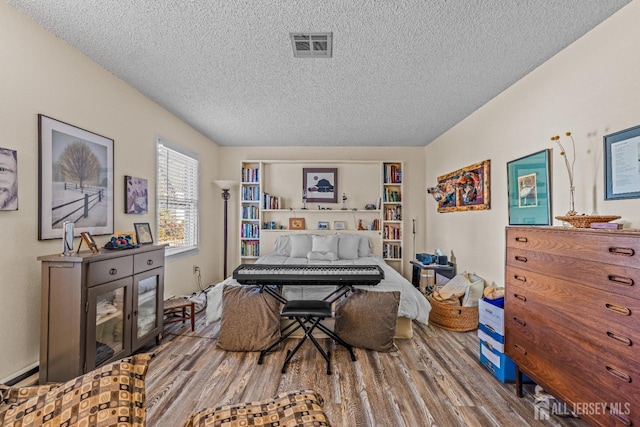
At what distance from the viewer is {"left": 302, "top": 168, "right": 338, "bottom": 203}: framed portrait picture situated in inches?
198

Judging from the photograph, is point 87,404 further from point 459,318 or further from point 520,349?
point 459,318

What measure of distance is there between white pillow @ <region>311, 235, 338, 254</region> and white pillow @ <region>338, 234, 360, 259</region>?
8cm

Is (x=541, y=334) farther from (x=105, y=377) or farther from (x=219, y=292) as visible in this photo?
(x=219, y=292)

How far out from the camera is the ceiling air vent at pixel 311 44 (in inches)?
77.7

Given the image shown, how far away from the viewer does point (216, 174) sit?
503 cm

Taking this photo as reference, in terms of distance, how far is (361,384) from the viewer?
207 centimetres

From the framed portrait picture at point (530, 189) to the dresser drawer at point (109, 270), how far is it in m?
3.39

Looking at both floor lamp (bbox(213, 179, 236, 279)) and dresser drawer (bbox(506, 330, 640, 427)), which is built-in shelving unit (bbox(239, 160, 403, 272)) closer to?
floor lamp (bbox(213, 179, 236, 279))

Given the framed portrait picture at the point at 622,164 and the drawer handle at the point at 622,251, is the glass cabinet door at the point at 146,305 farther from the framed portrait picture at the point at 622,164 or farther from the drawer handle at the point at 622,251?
the framed portrait picture at the point at 622,164

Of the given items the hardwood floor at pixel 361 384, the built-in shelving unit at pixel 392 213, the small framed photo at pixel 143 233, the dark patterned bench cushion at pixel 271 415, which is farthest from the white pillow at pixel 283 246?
the dark patterned bench cushion at pixel 271 415

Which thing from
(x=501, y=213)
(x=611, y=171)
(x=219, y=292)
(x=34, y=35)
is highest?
(x=34, y=35)

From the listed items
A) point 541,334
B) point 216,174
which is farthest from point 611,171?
point 216,174

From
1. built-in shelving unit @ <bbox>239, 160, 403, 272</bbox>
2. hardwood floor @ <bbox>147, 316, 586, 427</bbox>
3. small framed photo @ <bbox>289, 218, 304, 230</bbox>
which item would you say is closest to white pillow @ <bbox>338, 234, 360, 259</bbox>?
built-in shelving unit @ <bbox>239, 160, 403, 272</bbox>

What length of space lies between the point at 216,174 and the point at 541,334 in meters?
4.85
